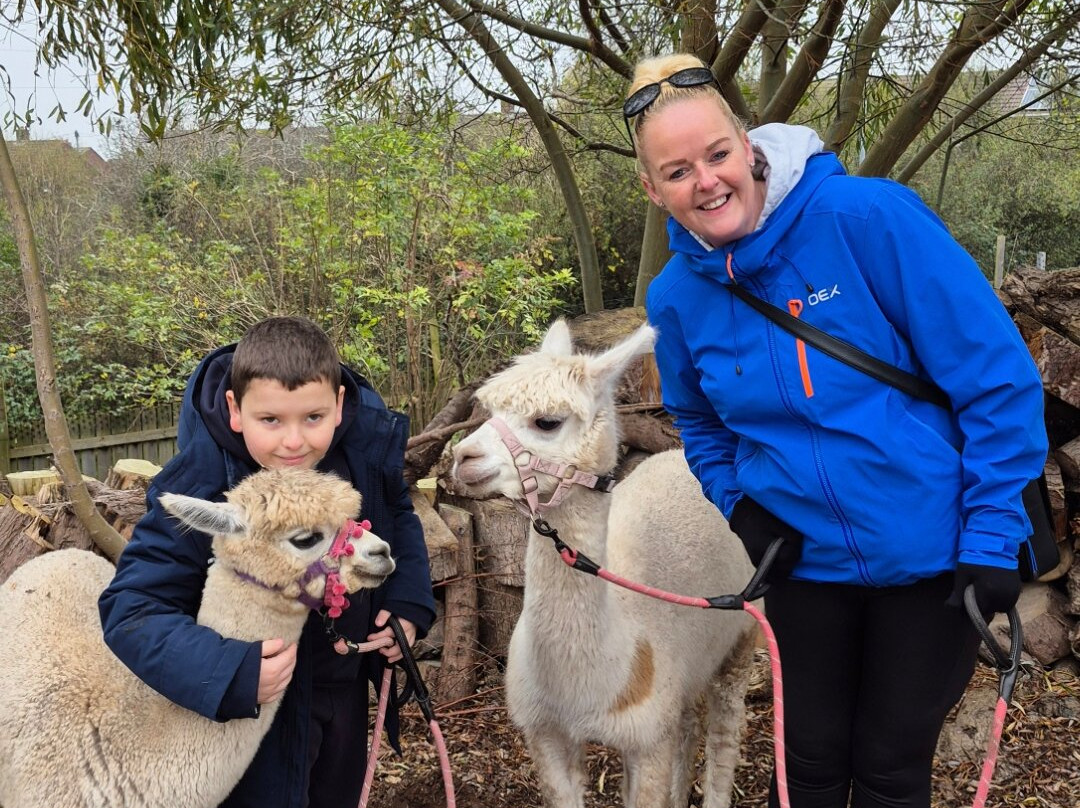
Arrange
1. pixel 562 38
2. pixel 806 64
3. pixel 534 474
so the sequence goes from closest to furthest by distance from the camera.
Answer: pixel 534 474 < pixel 806 64 < pixel 562 38

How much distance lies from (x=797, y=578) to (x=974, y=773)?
2059 millimetres

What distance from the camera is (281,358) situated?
6.51 ft

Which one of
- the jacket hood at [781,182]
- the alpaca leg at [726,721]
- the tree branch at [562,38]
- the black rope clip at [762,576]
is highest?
the tree branch at [562,38]

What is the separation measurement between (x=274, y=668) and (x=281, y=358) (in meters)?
0.67

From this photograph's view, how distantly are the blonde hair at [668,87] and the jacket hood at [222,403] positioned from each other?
3.17ft

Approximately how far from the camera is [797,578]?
2.05 metres

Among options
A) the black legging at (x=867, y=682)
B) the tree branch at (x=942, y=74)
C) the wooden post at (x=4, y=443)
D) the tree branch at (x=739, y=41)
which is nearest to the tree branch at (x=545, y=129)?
the tree branch at (x=739, y=41)

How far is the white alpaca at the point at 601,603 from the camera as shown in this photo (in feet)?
7.93

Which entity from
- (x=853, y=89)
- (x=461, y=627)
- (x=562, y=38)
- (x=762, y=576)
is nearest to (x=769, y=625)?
(x=762, y=576)

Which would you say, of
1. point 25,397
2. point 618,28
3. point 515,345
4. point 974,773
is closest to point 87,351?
point 25,397

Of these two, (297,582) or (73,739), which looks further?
(73,739)

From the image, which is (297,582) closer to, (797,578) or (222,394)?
(222,394)

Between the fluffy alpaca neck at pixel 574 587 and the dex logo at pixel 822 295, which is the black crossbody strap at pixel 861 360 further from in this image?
the fluffy alpaca neck at pixel 574 587

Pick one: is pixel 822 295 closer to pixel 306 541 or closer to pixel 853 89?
pixel 306 541
